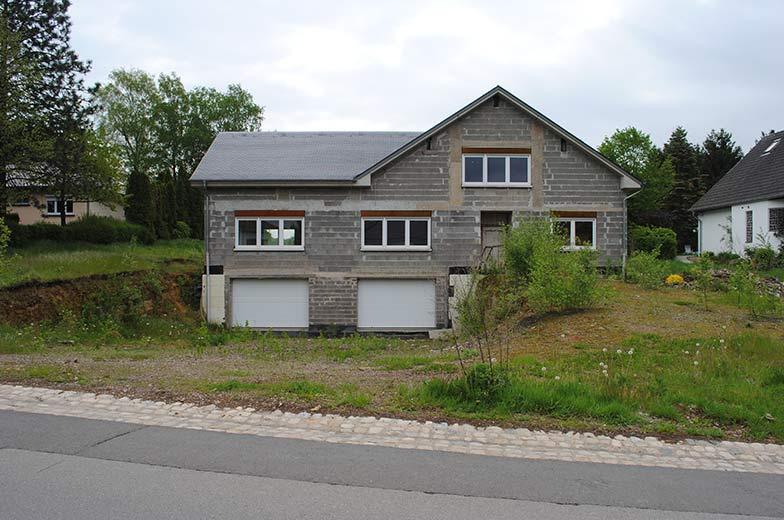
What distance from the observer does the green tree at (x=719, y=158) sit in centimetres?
6000

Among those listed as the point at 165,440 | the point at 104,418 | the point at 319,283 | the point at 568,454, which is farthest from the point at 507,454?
the point at 319,283

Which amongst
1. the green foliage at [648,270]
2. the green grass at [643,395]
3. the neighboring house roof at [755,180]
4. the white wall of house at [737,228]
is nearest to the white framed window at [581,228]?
the green foliage at [648,270]

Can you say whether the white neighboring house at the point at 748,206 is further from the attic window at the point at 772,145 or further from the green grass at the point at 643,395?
the green grass at the point at 643,395

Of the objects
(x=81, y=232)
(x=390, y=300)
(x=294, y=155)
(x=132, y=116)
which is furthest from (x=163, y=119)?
(x=390, y=300)

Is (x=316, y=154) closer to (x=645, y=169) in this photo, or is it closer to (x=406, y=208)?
(x=406, y=208)

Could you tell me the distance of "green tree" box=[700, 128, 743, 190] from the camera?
197 ft

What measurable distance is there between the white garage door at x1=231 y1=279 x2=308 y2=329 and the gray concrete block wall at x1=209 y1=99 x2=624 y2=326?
1.51 ft

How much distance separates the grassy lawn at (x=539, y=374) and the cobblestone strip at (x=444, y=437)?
347 mm

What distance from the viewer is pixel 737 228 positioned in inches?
1350

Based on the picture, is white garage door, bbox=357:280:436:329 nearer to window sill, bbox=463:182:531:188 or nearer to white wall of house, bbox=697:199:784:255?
window sill, bbox=463:182:531:188

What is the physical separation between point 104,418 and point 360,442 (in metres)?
3.33

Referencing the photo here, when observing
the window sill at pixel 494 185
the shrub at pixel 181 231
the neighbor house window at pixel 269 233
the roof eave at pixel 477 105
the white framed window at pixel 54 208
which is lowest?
the neighbor house window at pixel 269 233

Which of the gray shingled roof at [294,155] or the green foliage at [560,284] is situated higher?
the gray shingled roof at [294,155]

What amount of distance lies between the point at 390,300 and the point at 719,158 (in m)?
49.2
